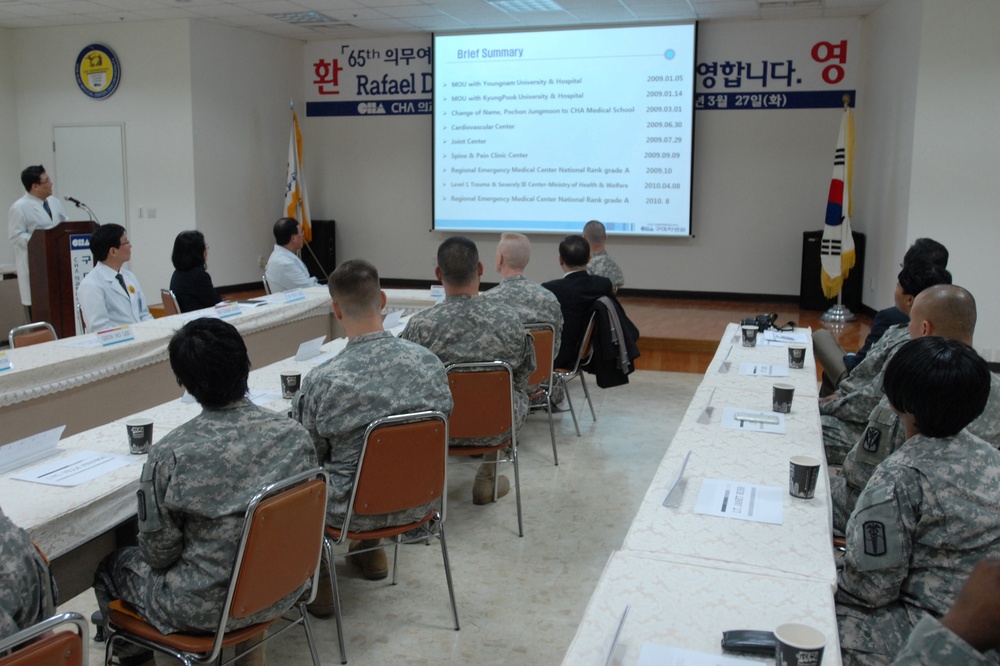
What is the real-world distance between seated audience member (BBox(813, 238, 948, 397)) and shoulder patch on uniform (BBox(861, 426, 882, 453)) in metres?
1.43

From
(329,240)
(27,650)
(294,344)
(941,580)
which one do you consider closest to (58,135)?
(329,240)

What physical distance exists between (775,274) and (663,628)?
8.32 m

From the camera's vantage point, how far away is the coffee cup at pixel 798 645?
127 centimetres

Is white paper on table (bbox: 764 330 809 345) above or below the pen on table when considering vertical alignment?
above

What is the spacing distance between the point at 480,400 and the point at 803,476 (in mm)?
1538

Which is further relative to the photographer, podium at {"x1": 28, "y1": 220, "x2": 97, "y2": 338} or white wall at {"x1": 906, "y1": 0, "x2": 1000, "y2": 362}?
podium at {"x1": 28, "y1": 220, "x2": 97, "y2": 338}

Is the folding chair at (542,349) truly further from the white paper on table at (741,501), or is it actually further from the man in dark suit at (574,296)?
the white paper on table at (741,501)

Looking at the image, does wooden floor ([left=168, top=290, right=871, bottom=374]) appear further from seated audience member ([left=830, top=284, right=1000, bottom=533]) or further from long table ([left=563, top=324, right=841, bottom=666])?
long table ([left=563, top=324, right=841, bottom=666])

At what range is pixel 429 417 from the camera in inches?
101

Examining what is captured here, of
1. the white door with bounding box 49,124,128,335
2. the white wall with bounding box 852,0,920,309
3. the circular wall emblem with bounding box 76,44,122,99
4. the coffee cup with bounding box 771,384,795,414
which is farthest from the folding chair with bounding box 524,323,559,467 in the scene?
the circular wall emblem with bounding box 76,44,122,99

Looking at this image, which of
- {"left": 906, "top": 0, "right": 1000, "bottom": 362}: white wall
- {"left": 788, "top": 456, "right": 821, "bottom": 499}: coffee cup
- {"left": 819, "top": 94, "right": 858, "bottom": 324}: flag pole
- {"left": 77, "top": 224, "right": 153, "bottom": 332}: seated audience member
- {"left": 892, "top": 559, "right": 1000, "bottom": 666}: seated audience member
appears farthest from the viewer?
{"left": 819, "top": 94, "right": 858, "bottom": 324}: flag pole

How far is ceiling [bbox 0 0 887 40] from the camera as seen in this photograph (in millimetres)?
8094

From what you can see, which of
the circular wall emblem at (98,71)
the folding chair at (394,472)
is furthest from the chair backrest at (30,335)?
the circular wall emblem at (98,71)

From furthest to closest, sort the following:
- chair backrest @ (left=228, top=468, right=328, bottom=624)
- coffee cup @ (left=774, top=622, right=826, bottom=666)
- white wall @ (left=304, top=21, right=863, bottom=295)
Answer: white wall @ (left=304, top=21, right=863, bottom=295)
chair backrest @ (left=228, top=468, right=328, bottom=624)
coffee cup @ (left=774, top=622, right=826, bottom=666)
